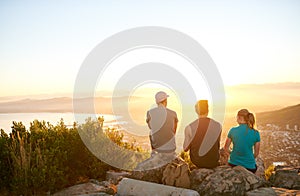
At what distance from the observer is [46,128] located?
11047 millimetres

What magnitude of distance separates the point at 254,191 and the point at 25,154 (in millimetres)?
→ 5622

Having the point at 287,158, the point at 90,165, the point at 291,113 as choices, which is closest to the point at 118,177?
the point at 90,165

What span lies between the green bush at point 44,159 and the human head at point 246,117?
437 centimetres

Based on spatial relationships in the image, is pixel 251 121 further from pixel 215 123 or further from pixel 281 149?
pixel 281 149

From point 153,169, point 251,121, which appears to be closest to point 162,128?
point 153,169

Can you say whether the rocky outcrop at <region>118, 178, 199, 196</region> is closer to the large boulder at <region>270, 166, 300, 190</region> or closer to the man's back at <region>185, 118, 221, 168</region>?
the man's back at <region>185, 118, 221, 168</region>

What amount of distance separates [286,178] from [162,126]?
3267 mm

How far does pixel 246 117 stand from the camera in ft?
28.0

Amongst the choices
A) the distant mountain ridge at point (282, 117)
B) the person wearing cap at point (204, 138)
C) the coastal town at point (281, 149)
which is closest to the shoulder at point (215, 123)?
the person wearing cap at point (204, 138)

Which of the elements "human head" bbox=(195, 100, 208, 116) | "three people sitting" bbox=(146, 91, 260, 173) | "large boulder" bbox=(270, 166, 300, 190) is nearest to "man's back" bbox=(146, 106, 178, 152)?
"three people sitting" bbox=(146, 91, 260, 173)

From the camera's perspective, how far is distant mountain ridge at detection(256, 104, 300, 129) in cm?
3808

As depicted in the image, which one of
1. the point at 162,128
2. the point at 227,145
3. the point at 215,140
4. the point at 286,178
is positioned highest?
the point at 162,128

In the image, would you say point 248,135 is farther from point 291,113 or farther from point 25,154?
point 291,113

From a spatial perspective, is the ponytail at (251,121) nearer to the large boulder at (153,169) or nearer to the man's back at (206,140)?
the man's back at (206,140)
